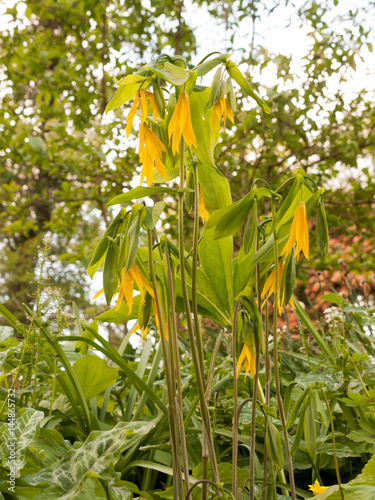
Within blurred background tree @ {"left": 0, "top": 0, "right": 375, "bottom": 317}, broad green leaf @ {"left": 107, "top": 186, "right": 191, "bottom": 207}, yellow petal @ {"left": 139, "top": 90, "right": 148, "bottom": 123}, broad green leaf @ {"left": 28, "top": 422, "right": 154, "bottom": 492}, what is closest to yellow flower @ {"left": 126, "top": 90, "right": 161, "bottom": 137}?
yellow petal @ {"left": 139, "top": 90, "right": 148, "bottom": 123}

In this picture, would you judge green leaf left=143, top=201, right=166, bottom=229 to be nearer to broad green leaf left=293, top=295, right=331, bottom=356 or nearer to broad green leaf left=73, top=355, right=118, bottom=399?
broad green leaf left=73, top=355, right=118, bottom=399

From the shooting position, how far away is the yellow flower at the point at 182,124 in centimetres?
55

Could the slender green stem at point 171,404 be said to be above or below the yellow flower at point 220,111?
below

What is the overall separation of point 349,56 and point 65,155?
161 cm

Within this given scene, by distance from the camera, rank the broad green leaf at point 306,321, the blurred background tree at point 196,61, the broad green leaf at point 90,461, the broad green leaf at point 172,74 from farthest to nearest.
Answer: the blurred background tree at point 196,61
the broad green leaf at point 306,321
the broad green leaf at point 90,461
the broad green leaf at point 172,74

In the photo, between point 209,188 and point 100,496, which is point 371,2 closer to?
point 209,188

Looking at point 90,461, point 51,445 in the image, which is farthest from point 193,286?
point 51,445

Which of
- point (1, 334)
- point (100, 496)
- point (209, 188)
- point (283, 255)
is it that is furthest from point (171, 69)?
point (1, 334)

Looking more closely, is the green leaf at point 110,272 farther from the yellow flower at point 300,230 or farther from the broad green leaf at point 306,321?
the broad green leaf at point 306,321

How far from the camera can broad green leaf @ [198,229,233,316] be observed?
0.78 m

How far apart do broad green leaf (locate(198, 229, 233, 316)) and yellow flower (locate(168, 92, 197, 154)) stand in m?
0.23

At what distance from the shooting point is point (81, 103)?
2.78 metres

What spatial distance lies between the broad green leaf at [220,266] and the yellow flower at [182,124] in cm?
23

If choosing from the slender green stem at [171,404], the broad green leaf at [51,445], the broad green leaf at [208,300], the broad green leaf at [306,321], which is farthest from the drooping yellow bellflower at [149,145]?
the broad green leaf at [306,321]
